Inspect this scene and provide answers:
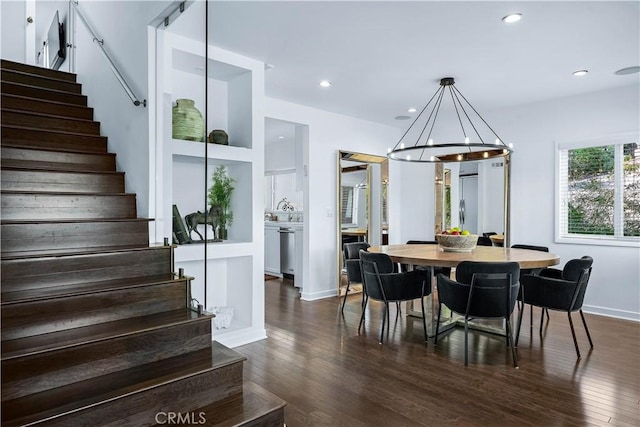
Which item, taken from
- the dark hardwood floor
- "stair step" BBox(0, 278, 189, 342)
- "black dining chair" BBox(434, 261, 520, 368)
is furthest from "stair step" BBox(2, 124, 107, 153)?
"black dining chair" BBox(434, 261, 520, 368)

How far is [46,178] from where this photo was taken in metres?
2.70

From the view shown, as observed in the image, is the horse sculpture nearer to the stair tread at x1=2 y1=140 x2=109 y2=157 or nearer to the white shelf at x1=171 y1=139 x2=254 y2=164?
the white shelf at x1=171 y1=139 x2=254 y2=164

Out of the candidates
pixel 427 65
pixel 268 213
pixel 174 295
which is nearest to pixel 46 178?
pixel 174 295

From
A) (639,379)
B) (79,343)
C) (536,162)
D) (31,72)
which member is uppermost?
(31,72)

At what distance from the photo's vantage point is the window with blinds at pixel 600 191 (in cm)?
452

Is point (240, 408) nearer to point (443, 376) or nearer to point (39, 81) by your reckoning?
point (443, 376)

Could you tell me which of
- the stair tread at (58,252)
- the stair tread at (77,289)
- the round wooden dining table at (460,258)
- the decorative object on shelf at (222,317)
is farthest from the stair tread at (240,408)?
the round wooden dining table at (460,258)

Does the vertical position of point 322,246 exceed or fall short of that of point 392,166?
it falls short

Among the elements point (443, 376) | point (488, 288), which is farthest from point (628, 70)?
point (443, 376)

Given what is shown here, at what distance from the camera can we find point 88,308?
6.90 ft

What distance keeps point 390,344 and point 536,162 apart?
131 inches

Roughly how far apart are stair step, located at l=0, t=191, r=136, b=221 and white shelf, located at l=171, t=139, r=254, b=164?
21.4 inches

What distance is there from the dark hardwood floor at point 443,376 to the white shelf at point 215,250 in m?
0.82

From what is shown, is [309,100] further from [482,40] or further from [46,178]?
[46,178]
